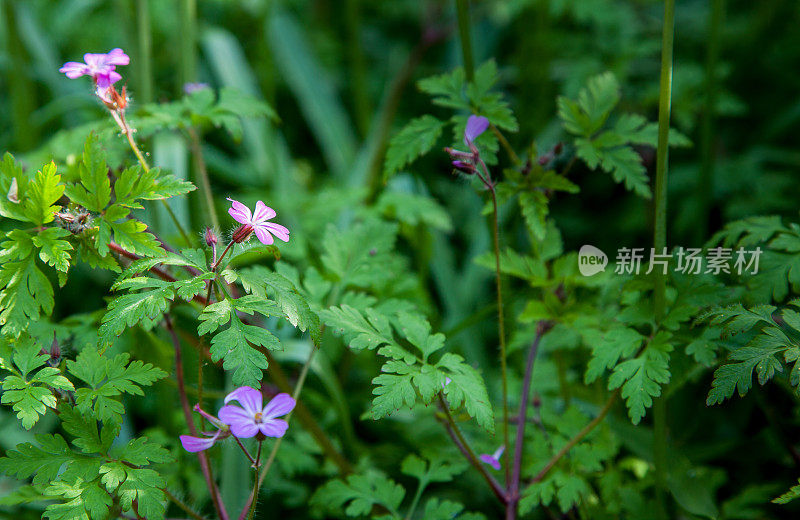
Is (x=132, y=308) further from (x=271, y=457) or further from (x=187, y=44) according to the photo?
(x=187, y=44)

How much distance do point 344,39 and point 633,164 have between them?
2.84 metres

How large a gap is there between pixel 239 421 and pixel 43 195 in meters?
0.54

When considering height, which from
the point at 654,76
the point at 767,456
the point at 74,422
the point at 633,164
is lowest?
the point at 767,456

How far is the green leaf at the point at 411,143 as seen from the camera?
128cm

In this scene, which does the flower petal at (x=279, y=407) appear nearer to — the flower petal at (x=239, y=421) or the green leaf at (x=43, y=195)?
the flower petal at (x=239, y=421)

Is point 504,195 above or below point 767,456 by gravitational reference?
above

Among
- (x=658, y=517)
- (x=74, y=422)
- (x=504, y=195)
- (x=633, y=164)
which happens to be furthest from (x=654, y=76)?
(x=74, y=422)

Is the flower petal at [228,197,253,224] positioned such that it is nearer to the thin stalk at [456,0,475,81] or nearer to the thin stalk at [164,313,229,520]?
the thin stalk at [164,313,229,520]

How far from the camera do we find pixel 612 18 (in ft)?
7.84

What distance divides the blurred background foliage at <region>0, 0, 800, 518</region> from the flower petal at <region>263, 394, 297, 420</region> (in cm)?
54

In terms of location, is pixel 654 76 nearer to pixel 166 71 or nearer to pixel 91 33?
pixel 166 71

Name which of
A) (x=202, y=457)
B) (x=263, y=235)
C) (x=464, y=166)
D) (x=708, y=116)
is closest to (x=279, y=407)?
(x=263, y=235)

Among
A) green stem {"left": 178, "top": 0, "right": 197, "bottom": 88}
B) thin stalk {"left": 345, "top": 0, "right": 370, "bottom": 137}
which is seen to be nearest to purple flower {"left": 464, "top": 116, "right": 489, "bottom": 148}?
green stem {"left": 178, "top": 0, "right": 197, "bottom": 88}

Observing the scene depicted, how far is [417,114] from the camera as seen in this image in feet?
9.96
